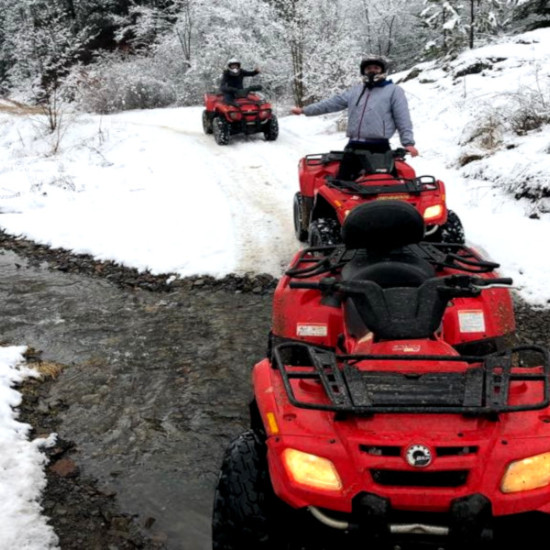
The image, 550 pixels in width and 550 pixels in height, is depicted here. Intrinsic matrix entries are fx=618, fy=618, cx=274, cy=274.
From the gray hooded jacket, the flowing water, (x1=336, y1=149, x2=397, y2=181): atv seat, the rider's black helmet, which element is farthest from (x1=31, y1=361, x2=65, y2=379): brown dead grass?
the rider's black helmet

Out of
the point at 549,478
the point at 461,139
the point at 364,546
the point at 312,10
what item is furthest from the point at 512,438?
the point at 312,10

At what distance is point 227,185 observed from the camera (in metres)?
9.36

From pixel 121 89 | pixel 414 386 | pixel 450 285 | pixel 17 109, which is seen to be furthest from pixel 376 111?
pixel 121 89

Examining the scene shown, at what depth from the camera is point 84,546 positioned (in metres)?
2.79

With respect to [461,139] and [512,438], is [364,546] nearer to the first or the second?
[512,438]

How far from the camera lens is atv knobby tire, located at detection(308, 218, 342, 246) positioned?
17.0 ft

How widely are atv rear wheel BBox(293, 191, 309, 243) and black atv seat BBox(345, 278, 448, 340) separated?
3795 mm

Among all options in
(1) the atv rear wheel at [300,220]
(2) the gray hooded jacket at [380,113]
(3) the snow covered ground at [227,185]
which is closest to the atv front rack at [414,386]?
(3) the snow covered ground at [227,185]

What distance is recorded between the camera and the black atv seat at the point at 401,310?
8.55 feet

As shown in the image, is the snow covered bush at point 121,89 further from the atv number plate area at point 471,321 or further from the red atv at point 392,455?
the red atv at point 392,455

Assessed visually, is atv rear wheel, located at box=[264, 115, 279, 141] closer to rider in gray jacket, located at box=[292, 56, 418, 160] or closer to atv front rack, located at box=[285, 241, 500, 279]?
rider in gray jacket, located at box=[292, 56, 418, 160]

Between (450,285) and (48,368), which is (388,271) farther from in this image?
(48,368)

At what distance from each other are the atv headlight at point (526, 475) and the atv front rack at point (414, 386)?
0.53 ft

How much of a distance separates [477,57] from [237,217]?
25.2 ft
